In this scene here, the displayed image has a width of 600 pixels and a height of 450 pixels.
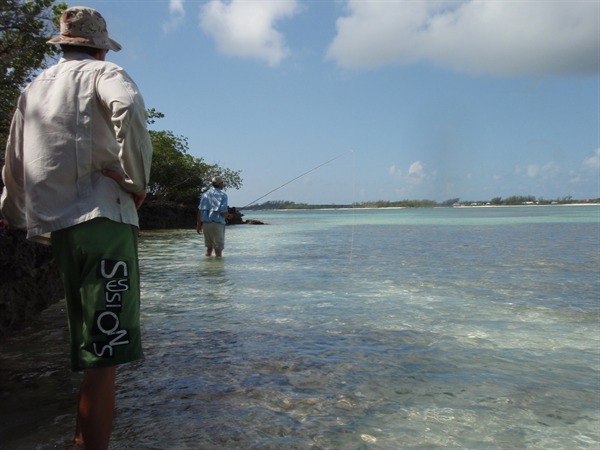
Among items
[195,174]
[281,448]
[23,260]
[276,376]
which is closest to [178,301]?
[23,260]

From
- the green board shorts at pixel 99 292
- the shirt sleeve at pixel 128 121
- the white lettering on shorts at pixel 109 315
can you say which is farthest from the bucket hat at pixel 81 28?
the white lettering on shorts at pixel 109 315

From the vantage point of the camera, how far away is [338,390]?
3521mm

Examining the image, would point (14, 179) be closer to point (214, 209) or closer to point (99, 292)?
point (99, 292)

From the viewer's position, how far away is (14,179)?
244 cm

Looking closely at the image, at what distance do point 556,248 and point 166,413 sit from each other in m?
15.7

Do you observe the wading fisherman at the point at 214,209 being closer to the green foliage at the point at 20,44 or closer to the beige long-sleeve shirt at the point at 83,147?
the green foliage at the point at 20,44

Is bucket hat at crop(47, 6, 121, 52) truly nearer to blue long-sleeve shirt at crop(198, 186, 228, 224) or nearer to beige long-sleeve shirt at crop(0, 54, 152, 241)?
beige long-sleeve shirt at crop(0, 54, 152, 241)

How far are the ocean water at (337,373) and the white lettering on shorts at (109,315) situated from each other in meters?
0.77

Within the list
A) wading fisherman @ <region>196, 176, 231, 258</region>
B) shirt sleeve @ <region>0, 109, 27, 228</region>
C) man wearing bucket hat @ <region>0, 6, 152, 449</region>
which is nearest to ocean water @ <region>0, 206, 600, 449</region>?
man wearing bucket hat @ <region>0, 6, 152, 449</region>

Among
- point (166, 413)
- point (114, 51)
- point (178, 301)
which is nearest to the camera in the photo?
point (114, 51)

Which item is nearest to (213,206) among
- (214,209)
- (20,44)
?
(214,209)

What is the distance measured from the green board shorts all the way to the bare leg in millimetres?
82

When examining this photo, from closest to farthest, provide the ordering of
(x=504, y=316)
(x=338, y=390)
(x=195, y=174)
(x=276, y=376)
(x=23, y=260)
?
(x=338, y=390) → (x=276, y=376) → (x=23, y=260) → (x=504, y=316) → (x=195, y=174)

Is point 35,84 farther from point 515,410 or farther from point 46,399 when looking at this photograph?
point 515,410
